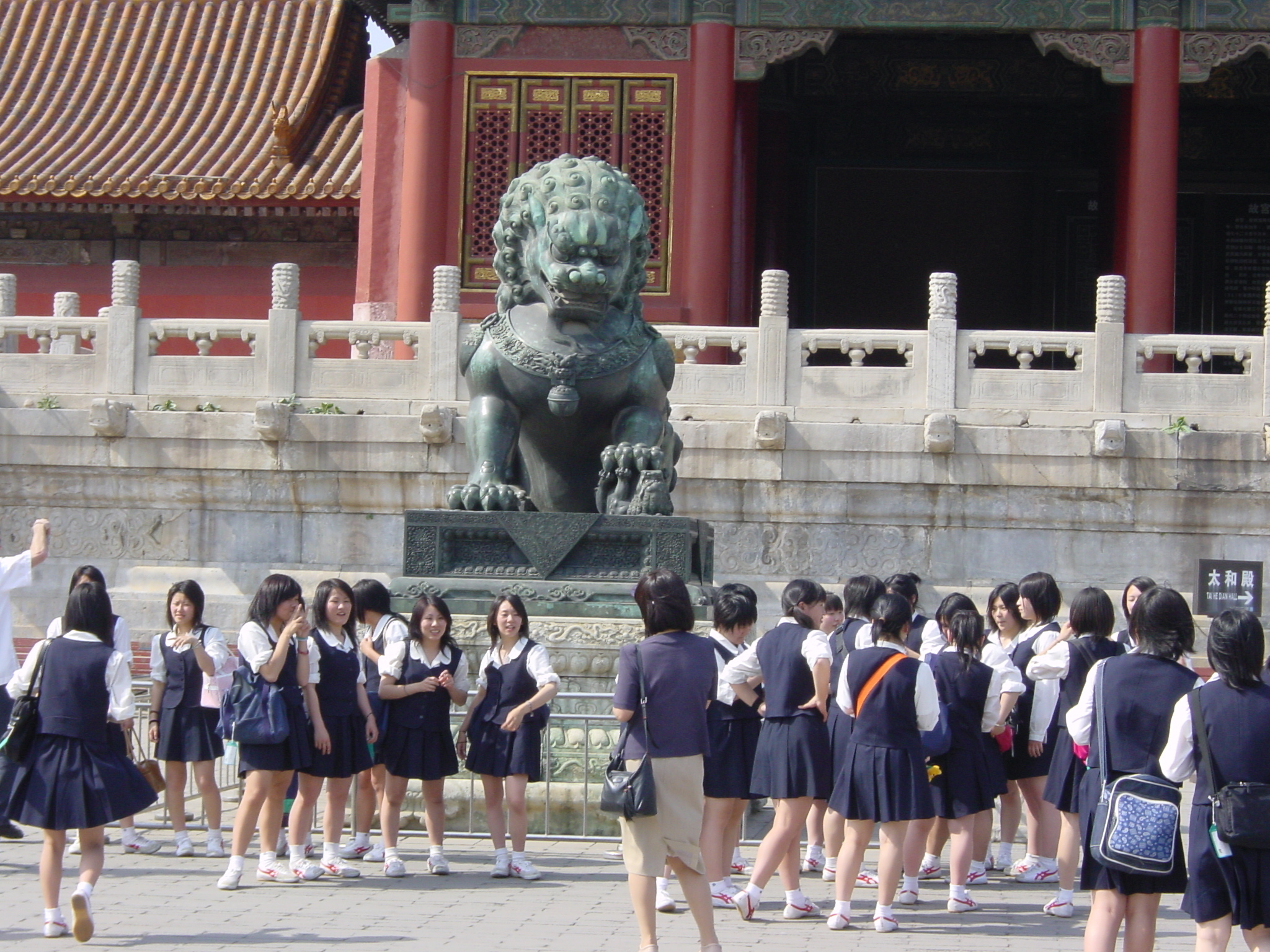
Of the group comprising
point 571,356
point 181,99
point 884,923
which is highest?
point 181,99

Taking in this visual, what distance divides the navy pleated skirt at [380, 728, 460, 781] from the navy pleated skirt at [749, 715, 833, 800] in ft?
4.37

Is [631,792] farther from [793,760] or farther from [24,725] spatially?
[24,725]

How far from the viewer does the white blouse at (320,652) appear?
7.19 m

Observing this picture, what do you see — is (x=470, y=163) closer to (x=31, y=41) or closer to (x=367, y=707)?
(x=31, y=41)

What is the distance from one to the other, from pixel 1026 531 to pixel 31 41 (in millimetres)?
14550

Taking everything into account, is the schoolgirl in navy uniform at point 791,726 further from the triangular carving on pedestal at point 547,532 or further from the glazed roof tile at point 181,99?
the glazed roof tile at point 181,99

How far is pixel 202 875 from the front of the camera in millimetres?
7305

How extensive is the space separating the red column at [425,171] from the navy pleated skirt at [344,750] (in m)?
9.92

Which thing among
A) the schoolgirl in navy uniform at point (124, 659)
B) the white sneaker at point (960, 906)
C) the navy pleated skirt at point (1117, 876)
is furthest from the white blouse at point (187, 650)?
the navy pleated skirt at point (1117, 876)

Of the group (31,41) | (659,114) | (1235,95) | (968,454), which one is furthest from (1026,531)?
(31,41)

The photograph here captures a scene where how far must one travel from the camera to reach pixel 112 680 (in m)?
6.20

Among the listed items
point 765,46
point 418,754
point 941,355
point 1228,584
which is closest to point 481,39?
point 765,46

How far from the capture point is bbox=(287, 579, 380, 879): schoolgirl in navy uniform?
714 centimetres

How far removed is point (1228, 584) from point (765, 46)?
6824mm
